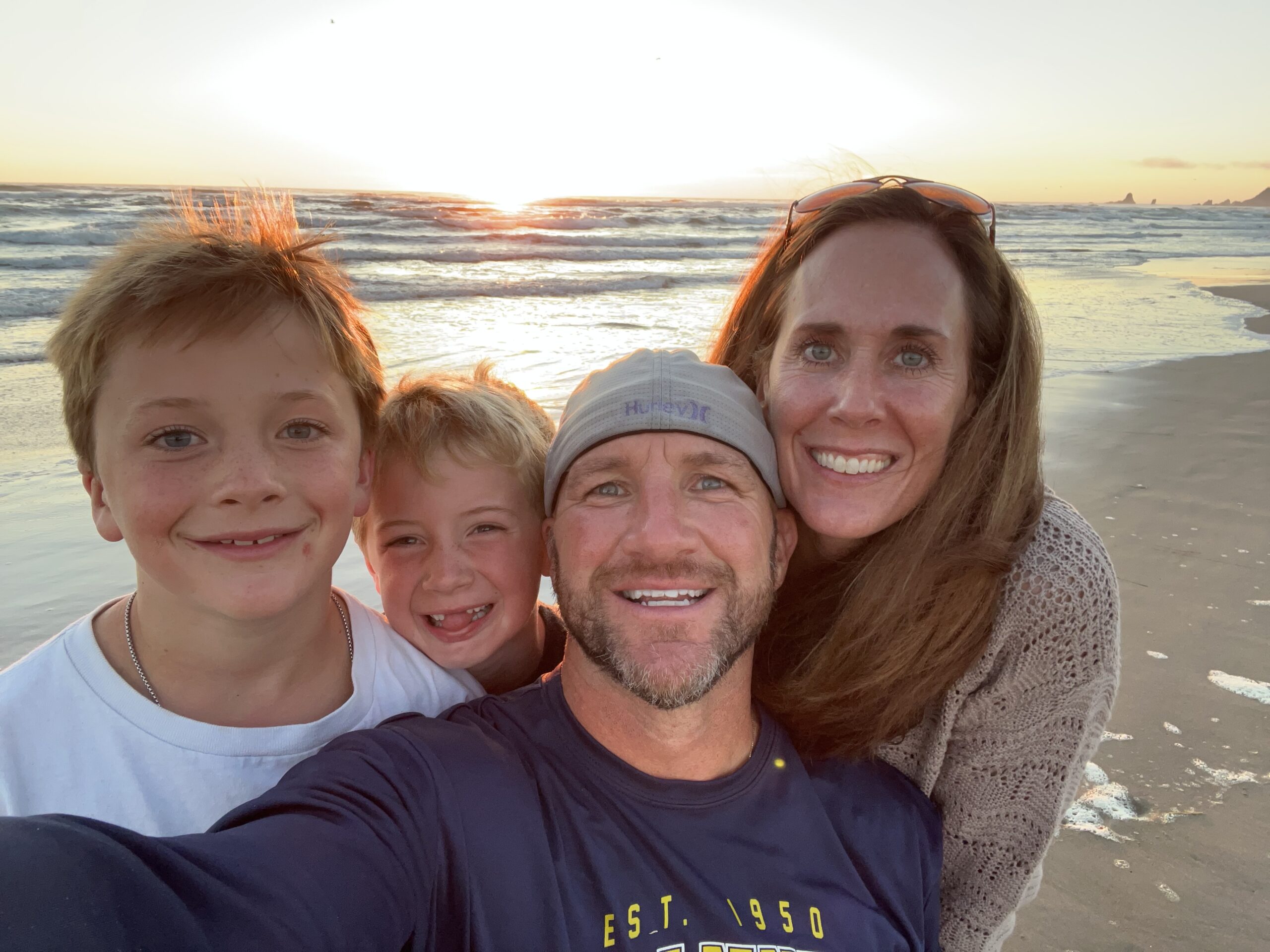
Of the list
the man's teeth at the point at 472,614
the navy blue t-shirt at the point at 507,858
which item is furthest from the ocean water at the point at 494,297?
the navy blue t-shirt at the point at 507,858

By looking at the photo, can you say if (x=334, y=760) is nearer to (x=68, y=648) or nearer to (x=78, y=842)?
(x=78, y=842)

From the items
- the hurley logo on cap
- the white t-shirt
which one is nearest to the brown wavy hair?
the hurley logo on cap

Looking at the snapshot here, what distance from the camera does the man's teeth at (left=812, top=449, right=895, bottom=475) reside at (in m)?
2.73

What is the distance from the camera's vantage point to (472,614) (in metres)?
2.75

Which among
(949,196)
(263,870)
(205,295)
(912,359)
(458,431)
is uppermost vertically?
(949,196)

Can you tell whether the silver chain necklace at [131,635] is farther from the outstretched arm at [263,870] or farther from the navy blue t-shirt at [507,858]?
the outstretched arm at [263,870]

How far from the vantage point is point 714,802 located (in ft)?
7.39

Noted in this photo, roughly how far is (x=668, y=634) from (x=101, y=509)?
1633 millimetres

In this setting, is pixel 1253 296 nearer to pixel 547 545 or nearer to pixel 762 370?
pixel 762 370

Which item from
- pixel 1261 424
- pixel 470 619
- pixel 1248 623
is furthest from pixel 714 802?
pixel 1261 424

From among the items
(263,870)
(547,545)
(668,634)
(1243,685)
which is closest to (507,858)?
(263,870)

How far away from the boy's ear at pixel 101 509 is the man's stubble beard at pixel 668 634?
1.25m

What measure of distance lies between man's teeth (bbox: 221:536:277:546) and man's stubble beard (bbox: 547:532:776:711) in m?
0.83

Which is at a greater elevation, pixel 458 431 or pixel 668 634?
pixel 458 431
